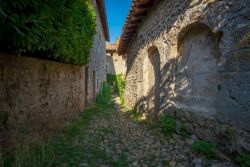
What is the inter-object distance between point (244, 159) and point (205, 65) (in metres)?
1.82

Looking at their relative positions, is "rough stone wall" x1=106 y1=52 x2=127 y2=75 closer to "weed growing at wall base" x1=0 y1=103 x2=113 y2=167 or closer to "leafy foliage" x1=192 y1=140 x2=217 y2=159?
"weed growing at wall base" x1=0 y1=103 x2=113 y2=167

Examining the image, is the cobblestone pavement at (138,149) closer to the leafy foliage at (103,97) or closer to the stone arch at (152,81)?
the stone arch at (152,81)

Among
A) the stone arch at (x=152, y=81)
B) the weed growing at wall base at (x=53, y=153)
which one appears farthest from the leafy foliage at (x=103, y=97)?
the weed growing at wall base at (x=53, y=153)

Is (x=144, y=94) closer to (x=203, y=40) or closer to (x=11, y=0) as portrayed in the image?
(x=203, y=40)

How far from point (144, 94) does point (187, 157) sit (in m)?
3.88

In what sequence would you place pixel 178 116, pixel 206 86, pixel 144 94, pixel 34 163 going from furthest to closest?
pixel 144 94
pixel 178 116
pixel 206 86
pixel 34 163

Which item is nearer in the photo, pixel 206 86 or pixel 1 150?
pixel 1 150

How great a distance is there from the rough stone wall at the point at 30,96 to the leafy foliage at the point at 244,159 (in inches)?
138

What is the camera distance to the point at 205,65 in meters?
3.65

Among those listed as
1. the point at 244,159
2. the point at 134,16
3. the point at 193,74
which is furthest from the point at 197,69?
the point at 134,16

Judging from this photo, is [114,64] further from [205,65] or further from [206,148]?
[206,148]

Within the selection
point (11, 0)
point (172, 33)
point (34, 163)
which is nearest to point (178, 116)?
point (172, 33)

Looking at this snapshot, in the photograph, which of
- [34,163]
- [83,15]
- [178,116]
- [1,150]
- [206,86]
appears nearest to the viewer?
[34,163]

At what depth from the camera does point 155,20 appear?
590 centimetres
